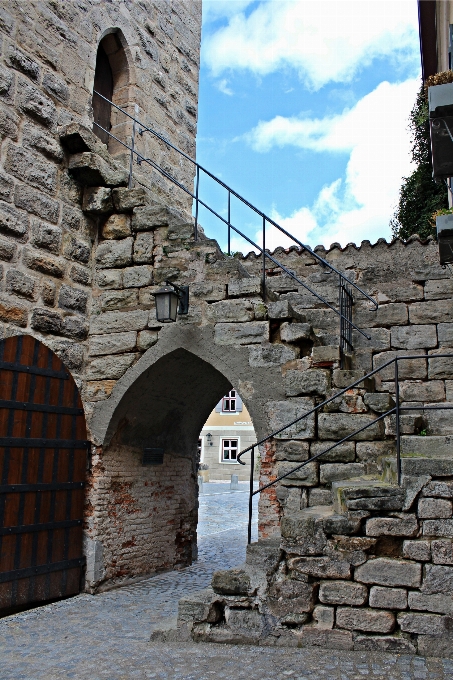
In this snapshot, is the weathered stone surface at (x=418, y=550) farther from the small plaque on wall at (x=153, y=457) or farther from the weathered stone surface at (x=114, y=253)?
the weathered stone surface at (x=114, y=253)

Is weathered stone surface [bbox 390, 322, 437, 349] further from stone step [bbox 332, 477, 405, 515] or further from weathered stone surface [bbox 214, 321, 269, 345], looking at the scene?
stone step [bbox 332, 477, 405, 515]

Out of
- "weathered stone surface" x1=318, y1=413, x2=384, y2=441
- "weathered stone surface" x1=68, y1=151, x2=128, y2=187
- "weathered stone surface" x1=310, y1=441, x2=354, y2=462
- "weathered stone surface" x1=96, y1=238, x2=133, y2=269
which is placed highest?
"weathered stone surface" x1=68, y1=151, x2=128, y2=187

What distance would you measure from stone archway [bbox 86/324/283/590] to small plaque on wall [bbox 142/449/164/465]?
0.04 metres

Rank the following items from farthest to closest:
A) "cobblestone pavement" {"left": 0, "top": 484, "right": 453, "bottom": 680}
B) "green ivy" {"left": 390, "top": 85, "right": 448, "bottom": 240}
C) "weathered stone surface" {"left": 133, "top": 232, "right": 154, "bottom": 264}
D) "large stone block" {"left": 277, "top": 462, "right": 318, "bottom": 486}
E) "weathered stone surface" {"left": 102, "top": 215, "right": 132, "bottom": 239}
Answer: "green ivy" {"left": 390, "top": 85, "right": 448, "bottom": 240} → "weathered stone surface" {"left": 102, "top": 215, "right": 132, "bottom": 239} → "weathered stone surface" {"left": 133, "top": 232, "right": 154, "bottom": 264} → "large stone block" {"left": 277, "top": 462, "right": 318, "bottom": 486} → "cobblestone pavement" {"left": 0, "top": 484, "right": 453, "bottom": 680}

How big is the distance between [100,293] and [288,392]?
247cm

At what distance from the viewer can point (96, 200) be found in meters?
6.68

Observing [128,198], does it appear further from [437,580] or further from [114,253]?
[437,580]

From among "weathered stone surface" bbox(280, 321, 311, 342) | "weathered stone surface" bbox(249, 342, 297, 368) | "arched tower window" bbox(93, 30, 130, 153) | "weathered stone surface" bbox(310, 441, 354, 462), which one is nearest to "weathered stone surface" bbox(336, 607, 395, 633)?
"weathered stone surface" bbox(310, 441, 354, 462)

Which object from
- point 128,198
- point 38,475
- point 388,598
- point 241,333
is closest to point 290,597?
point 388,598

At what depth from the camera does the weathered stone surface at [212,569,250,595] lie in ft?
14.5

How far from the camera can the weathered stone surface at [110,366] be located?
647 cm

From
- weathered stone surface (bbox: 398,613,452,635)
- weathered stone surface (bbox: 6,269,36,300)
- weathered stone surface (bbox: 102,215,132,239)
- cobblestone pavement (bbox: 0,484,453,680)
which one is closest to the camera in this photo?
cobblestone pavement (bbox: 0,484,453,680)

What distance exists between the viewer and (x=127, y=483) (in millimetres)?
6785

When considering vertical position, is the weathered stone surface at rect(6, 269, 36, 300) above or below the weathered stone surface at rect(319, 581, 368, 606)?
above
